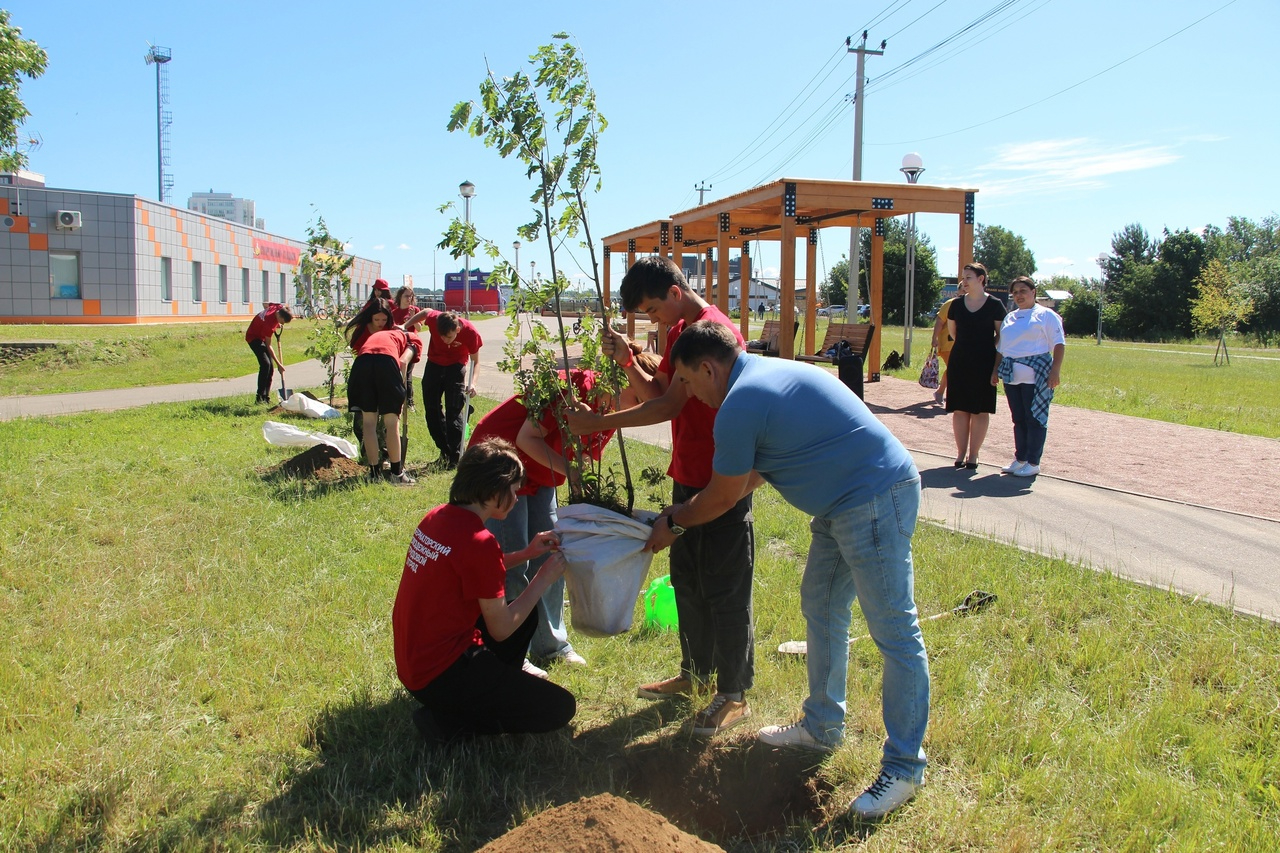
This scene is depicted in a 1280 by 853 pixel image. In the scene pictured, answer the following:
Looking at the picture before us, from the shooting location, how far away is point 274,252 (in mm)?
45500

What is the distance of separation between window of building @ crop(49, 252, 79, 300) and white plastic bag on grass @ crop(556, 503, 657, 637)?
3397cm

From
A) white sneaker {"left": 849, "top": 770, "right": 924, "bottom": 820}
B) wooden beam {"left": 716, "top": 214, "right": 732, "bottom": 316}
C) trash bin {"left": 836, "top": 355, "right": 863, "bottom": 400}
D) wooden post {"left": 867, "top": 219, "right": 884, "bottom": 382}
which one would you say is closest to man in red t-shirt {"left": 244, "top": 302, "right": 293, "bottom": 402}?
trash bin {"left": 836, "top": 355, "right": 863, "bottom": 400}

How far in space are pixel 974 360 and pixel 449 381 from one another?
4962mm

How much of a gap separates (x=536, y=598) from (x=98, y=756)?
1.68 meters

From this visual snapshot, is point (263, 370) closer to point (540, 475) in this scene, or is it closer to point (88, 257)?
point (540, 475)

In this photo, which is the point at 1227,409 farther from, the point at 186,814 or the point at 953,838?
the point at 186,814

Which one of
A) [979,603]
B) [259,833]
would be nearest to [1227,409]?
[979,603]

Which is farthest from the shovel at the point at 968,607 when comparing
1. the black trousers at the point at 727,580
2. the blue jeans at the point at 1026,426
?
the blue jeans at the point at 1026,426

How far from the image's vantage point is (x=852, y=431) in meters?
2.94

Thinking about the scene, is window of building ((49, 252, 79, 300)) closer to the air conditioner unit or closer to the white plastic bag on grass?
the air conditioner unit

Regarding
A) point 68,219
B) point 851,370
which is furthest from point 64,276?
point 851,370

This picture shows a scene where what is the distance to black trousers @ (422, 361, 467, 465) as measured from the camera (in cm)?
874

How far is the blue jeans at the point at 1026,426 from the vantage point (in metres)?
7.83

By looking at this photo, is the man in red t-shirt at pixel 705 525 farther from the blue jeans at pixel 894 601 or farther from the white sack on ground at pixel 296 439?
the white sack on ground at pixel 296 439
